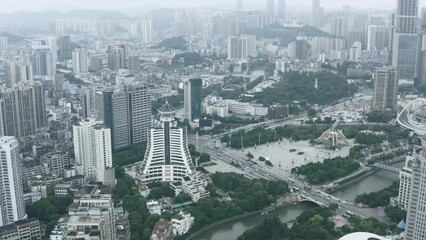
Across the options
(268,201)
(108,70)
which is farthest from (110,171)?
(108,70)

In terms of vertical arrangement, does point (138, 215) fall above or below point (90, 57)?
below

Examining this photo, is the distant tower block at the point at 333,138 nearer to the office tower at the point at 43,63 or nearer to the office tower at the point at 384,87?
the office tower at the point at 384,87

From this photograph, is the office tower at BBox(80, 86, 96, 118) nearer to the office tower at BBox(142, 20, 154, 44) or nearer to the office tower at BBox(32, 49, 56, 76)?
the office tower at BBox(32, 49, 56, 76)

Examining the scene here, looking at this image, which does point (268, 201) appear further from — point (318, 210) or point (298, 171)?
point (298, 171)

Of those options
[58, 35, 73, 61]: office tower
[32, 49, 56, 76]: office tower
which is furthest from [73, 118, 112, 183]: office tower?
[58, 35, 73, 61]: office tower

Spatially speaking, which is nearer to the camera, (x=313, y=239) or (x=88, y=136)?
(x=313, y=239)

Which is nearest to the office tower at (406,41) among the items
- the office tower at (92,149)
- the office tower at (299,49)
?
the office tower at (299,49)

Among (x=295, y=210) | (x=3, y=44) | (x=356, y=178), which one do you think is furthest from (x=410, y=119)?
(x=3, y=44)
